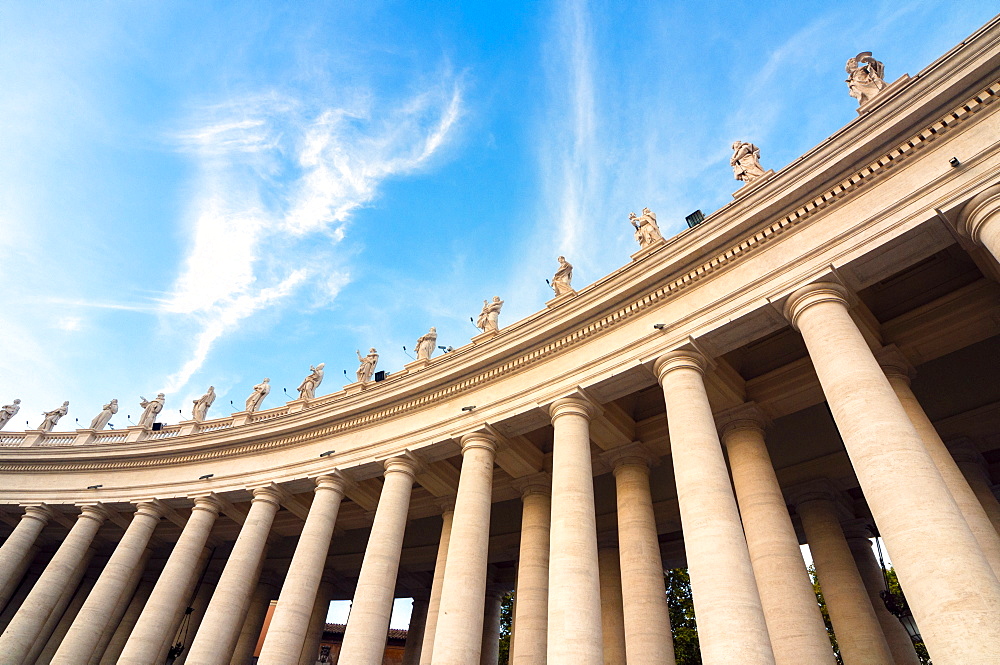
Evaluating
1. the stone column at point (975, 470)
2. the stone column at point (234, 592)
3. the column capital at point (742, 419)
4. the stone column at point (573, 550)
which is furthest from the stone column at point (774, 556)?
the stone column at point (234, 592)

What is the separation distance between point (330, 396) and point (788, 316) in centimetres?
2584

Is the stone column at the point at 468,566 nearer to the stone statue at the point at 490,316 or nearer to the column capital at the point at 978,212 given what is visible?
the stone statue at the point at 490,316

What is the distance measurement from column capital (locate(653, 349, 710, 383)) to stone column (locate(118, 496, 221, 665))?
2677 cm

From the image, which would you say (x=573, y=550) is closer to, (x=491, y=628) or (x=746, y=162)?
(x=746, y=162)

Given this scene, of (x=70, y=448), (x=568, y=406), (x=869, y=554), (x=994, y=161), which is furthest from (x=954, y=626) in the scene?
(x=70, y=448)

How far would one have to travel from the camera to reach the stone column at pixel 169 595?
2894 cm

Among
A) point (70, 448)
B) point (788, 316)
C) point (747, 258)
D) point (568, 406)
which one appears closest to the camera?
point (788, 316)

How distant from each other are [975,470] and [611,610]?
1571 cm

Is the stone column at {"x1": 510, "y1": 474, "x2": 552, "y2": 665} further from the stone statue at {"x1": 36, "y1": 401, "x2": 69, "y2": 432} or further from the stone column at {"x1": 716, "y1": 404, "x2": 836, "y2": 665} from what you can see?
the stone statue at {"x1": 36, "y1": 401, "x2": 69, "y2": 432}

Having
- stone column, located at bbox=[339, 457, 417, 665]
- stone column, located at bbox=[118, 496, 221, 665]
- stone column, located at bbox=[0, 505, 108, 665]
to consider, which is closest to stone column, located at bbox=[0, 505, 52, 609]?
stone column, located at bbox=[0, 505, 108, 665]

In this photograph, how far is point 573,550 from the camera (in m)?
20.2

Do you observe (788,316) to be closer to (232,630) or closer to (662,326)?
(662,326)

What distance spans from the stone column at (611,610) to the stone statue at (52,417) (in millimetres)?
42212

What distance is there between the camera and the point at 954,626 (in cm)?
1195
